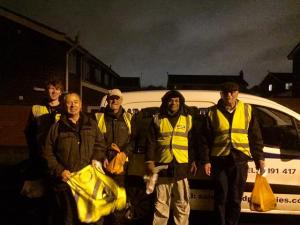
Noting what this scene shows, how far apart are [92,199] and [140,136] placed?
44.2 inches

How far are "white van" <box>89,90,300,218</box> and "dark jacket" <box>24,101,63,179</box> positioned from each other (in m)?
1.20

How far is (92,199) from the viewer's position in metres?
3.99

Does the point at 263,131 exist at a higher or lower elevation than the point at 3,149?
higher

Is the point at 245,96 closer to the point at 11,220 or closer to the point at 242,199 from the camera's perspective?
the point at 242,199

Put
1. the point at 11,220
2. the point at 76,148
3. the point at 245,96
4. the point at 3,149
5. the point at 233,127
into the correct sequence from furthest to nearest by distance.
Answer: the point at 3,149, the point at 11,220, the point at 245,96, the point at 233,127, the point at 76,148

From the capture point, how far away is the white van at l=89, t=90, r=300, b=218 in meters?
4.80

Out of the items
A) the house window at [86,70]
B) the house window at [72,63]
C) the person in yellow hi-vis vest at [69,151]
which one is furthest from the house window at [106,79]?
the person in yellow hi-vis vest at [69,151]

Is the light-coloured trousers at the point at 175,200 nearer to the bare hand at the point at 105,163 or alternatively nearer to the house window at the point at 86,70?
the bare hand at the point at 105,163

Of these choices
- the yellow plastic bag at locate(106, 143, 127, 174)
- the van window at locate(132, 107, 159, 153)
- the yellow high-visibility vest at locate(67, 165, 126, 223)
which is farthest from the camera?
the van window at locate(132, 107, 159, 153)

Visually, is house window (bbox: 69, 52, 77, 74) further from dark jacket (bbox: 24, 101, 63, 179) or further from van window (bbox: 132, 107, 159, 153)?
dark jacket (bbox: 24, 101, 63, 179)

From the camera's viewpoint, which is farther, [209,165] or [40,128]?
[209,165]

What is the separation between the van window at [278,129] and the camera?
4883 millimetres

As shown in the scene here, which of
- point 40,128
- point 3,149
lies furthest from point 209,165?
point 3,149

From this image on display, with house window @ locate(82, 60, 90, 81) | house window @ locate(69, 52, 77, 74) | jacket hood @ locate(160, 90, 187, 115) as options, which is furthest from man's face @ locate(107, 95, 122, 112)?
house window @ locate(82, 60, 90, 81)
